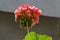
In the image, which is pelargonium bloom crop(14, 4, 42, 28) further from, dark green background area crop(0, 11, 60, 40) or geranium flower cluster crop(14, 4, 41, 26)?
dark green background area crop(0, 11, 60, 40)

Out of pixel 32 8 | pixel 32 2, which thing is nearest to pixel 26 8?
pixel 32 8

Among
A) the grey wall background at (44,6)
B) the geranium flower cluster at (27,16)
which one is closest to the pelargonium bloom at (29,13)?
the geranium flower cluster at (27,16)

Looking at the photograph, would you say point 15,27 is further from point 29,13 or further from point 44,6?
point 29,13

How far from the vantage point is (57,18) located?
2178 mm

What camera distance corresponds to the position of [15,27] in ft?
7.35

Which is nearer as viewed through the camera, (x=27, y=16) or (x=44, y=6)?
(x=27, y=16)

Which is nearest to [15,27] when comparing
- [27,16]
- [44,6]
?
[44,6]

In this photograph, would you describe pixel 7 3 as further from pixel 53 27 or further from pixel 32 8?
pixel 32 8

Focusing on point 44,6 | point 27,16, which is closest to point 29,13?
point 27,16

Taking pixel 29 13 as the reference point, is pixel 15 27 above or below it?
below

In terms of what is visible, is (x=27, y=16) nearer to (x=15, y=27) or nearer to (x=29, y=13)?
(x=29, y=13)

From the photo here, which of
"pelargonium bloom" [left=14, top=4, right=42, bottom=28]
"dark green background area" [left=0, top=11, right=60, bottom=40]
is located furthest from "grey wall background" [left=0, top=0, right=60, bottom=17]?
"pelargonium bloom" [left=14, top=4, right=42, bottom=28]

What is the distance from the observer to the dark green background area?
222cm

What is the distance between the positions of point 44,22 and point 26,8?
1578mm
